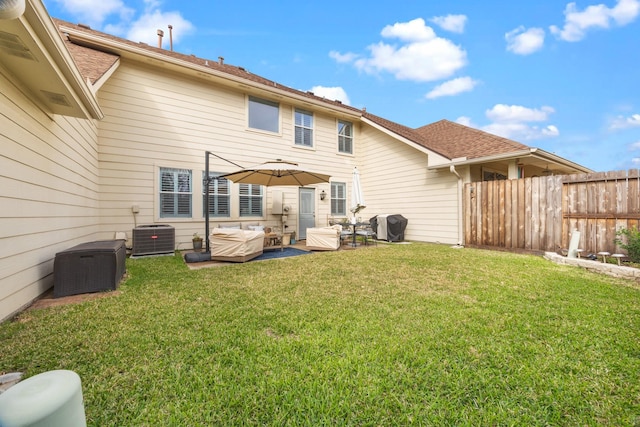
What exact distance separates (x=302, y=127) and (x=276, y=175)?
3611 mm

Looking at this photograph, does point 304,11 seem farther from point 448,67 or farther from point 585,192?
point 448,67

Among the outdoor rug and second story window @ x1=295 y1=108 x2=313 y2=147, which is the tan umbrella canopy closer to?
the outdoor rug

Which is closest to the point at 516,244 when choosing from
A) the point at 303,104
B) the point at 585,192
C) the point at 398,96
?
the point at 585,192

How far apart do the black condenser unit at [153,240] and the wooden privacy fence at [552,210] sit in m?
8.69

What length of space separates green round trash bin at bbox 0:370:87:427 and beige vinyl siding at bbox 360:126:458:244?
9238 millimetres

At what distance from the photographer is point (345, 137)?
37.1 feet

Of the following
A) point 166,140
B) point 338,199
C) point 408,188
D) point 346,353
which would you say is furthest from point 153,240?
point 408,188

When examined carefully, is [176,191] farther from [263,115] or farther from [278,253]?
[263,115]

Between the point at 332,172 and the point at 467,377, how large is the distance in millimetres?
9360

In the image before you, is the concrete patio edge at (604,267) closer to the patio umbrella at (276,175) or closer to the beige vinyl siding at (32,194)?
the patio umbrella at (276,175)

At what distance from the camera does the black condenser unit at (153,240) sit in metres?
6.34

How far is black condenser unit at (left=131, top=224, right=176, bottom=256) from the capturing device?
634 centimetres

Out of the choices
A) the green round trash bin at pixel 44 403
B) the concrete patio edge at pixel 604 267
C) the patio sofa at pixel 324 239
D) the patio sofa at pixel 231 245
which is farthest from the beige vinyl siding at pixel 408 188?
the green round trash bin at pixel 44 403

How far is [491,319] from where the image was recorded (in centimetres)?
277
